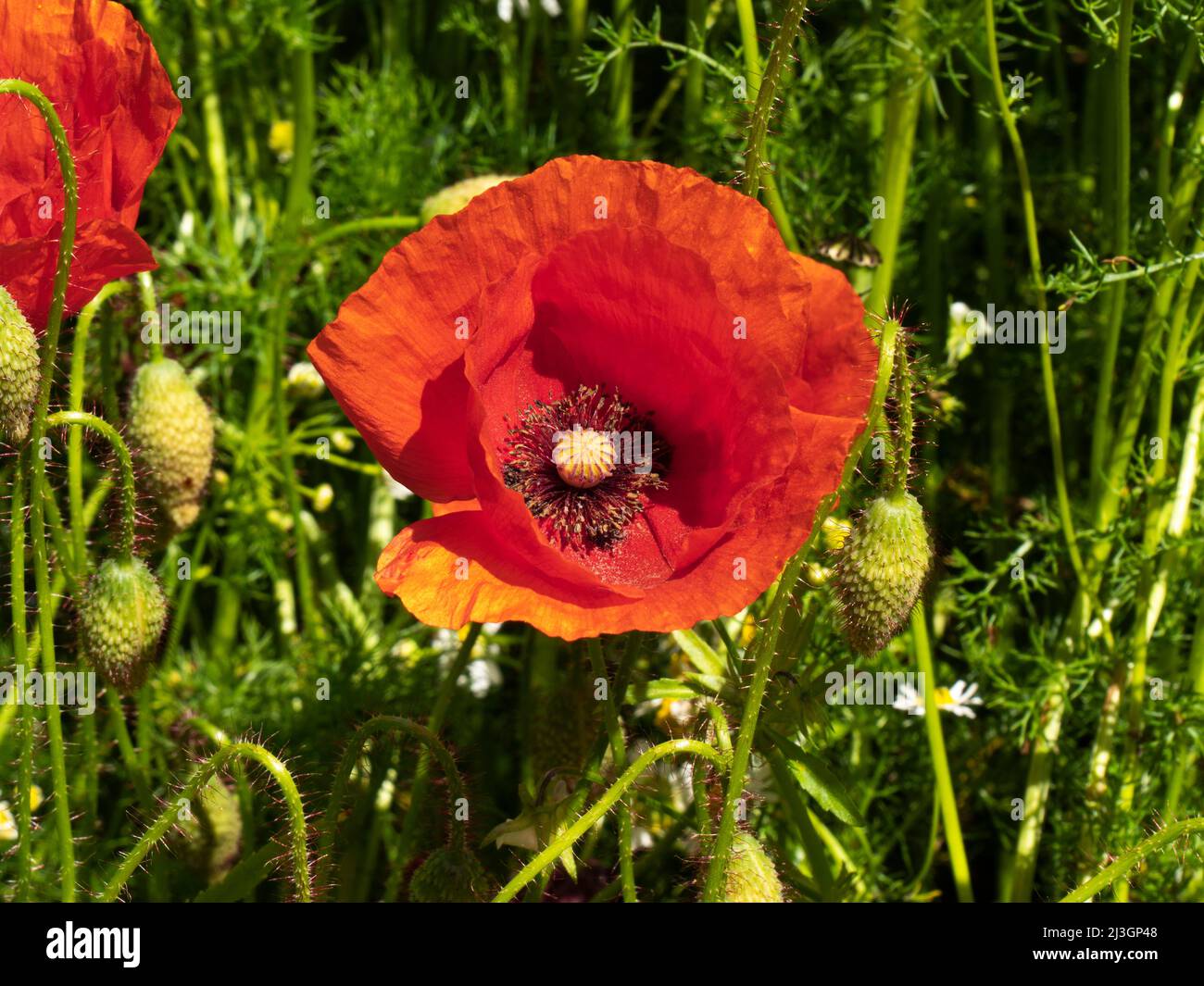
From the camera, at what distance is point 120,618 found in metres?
1.70

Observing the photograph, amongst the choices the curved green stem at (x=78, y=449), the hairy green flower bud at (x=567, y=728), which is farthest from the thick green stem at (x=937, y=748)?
the curved green stem at (x=78, y=449)

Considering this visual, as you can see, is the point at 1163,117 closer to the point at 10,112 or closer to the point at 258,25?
the point at 258,25

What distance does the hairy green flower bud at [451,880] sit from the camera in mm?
1642

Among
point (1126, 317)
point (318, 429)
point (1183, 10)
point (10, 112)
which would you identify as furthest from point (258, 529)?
point (1183, 10)

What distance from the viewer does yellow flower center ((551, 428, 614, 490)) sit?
1.77 m

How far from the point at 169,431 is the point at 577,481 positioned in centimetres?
63

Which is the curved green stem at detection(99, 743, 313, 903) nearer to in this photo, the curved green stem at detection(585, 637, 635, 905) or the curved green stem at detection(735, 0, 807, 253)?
the curved green stem at detection(585, 637, 635, 905)

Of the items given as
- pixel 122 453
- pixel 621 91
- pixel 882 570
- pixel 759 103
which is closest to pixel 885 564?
pixel 882 570

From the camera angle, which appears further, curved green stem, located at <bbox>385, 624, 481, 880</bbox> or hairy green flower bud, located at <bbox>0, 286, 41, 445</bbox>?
curved green stem, located at <bbox>385, 624, 481, 880</bbox>

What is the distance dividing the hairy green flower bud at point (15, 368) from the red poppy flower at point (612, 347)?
0.97 feet

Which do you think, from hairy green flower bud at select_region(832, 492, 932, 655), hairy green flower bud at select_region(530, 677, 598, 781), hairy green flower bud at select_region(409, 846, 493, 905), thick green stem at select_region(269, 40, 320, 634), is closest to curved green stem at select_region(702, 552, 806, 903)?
hairy green flower bud at select_region(832, 492, 932, 655)

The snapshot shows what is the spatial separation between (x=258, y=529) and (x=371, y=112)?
33.7 inches

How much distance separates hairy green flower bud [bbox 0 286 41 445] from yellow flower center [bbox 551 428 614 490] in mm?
638

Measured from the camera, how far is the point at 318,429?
9.10ft
